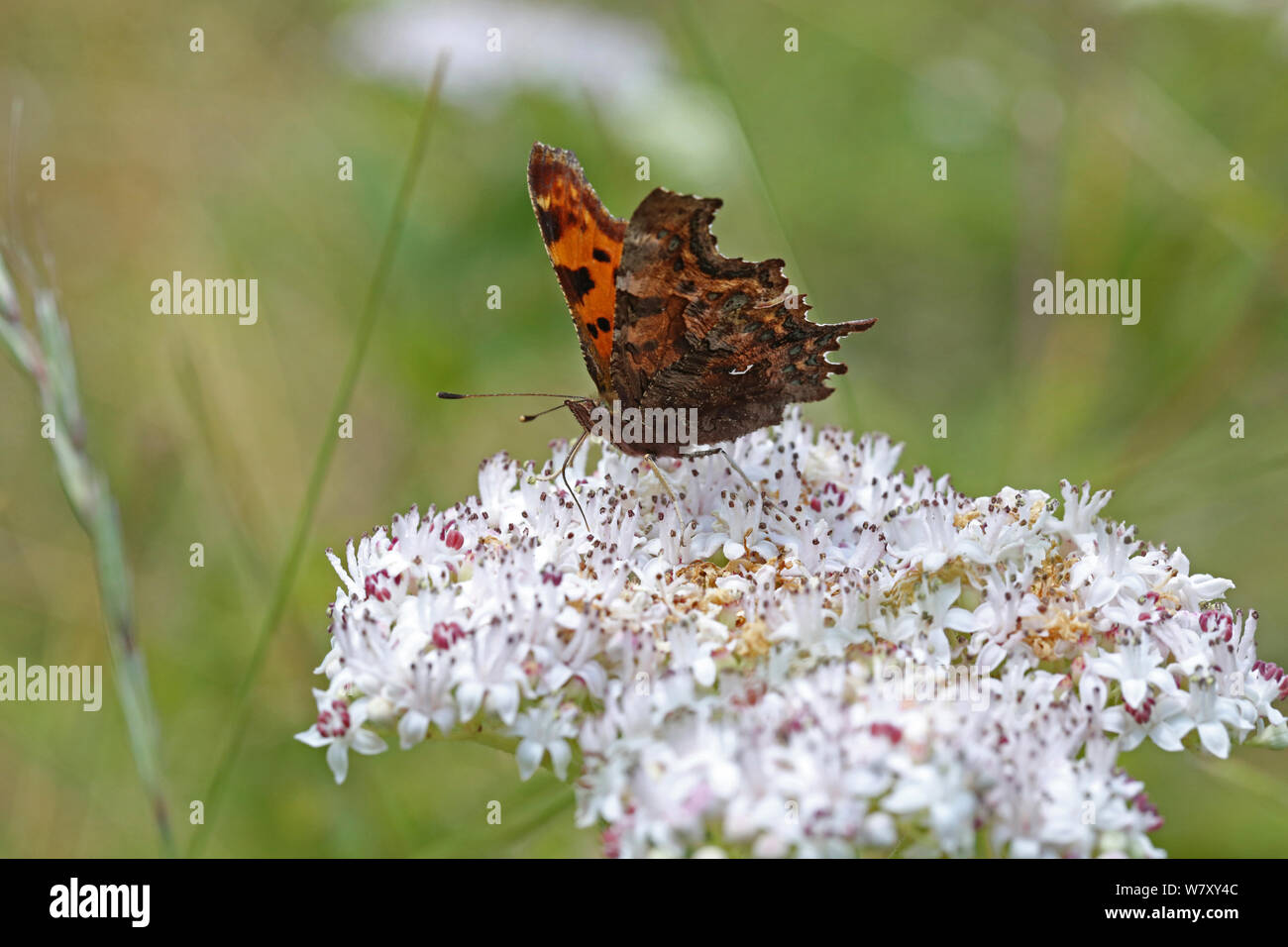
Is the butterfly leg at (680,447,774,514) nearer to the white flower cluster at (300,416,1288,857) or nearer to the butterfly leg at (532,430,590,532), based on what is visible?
the white flower cluster at (300,416,1288,857)

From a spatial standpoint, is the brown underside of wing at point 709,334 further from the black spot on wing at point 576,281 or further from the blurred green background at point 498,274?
the blurred green background at point 498,274

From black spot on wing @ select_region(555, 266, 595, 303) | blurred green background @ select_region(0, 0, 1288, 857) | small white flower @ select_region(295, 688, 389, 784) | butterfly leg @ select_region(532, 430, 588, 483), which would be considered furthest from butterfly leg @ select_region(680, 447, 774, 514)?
small white flower @ select_region(295, 688, 389, 784)

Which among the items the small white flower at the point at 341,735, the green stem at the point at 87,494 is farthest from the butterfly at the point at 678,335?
the small white flower at the point at 341,735

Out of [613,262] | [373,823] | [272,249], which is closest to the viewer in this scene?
[613,262]

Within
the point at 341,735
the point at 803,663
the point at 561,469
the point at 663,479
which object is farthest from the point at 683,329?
the point at 341,735

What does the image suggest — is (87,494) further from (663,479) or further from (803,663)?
(803,663)

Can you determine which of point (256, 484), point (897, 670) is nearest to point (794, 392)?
point (897, 670)
